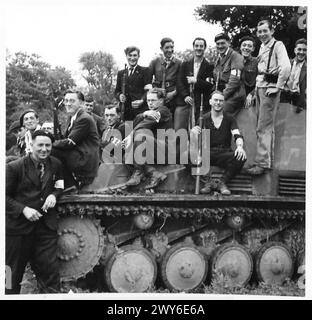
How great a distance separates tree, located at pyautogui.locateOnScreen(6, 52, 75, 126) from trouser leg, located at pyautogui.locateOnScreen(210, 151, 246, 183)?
247 cm

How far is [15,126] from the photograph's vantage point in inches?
391

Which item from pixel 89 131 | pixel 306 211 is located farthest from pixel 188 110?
pixel 306 211

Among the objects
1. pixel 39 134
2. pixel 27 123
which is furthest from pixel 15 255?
pixel 27 123

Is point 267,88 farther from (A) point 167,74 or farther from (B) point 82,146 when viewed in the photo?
(B) point 82,146

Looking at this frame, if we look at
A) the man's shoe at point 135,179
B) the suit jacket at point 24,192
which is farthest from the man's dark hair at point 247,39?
the suit jacket at point 24,192

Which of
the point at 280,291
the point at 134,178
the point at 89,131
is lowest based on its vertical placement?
the point at 280,291

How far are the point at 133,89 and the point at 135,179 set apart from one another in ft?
4.62

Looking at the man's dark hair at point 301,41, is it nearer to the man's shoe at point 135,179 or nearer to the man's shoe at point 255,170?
Result: the man's shoe at point 255,170

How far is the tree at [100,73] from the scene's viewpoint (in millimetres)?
9906

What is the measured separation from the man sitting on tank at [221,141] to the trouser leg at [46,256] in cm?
246

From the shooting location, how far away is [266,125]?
1022 centimetres

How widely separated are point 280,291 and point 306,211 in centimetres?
131

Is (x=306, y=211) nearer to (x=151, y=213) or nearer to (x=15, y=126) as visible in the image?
(x=151, y=213)

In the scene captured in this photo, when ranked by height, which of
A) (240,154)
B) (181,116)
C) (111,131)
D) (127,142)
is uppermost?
(181,116)
